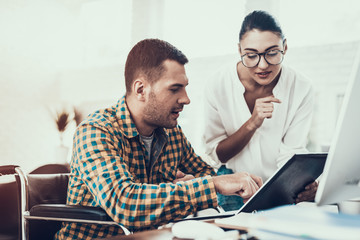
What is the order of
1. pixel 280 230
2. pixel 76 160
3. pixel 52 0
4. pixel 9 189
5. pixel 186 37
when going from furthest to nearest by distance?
pixel 52 0, pixel 186 37, pixel 9 189, pixel 76 160, pixel 280 230

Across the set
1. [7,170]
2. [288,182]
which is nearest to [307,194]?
[288,182]

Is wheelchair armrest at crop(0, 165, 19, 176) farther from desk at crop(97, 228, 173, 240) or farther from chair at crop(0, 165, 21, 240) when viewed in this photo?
desk at crop(97, 228, 173, 240)

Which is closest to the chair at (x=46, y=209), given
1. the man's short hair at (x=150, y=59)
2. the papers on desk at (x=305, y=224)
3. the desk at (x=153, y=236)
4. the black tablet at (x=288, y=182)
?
the desk at (x=153, y=236)

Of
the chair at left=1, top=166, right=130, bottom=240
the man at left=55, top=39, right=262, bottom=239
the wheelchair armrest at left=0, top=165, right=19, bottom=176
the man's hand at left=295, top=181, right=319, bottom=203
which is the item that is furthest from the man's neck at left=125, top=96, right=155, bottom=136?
the man's hand at left=295, top=181, right=319, bottom=203

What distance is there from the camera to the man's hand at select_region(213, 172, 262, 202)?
1.07 meters

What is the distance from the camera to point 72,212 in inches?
45.5

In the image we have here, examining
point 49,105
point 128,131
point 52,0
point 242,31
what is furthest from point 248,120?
point 52,0

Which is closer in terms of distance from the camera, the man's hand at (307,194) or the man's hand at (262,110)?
the man's hand at (307,194)

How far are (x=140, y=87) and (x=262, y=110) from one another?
0.86 metres

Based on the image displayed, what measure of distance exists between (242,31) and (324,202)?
1.69m

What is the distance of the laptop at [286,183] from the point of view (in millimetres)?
903

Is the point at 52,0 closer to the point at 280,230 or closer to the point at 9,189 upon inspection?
the point at 9,189

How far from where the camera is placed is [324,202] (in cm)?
63

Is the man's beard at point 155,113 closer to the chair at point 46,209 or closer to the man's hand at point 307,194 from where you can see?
the chair at point 46,209
